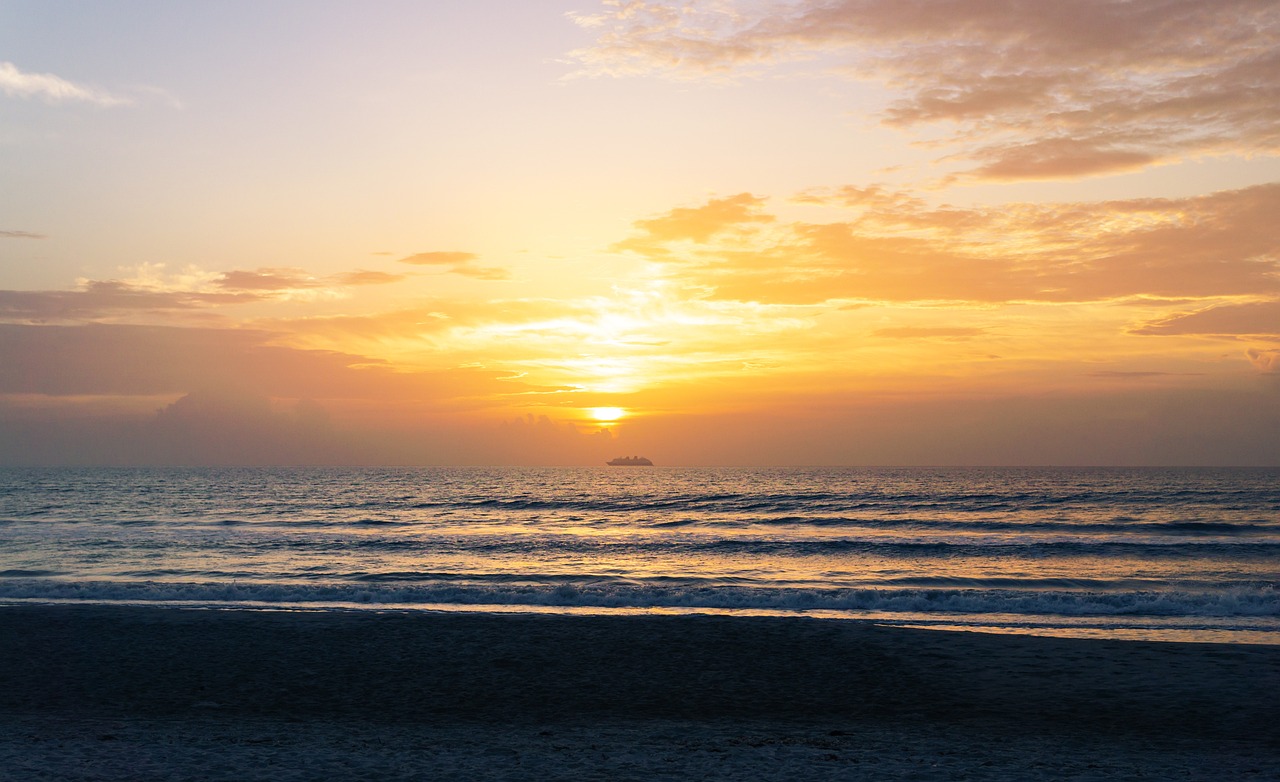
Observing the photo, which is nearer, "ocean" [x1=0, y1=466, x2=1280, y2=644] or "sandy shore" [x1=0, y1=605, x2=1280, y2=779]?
"sandy shore" [x1=0, y1=605, x2=1280, y2=779]

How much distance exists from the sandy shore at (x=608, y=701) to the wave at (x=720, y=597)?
5.06m

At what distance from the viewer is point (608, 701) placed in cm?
1304

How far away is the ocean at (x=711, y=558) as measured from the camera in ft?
77.1

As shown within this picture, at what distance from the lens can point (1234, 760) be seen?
999 cm

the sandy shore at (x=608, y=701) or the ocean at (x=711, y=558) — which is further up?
the sandy shore at (x=608, y=701)

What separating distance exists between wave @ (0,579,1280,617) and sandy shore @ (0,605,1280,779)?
5.06 metres

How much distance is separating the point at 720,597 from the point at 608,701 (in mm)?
12056

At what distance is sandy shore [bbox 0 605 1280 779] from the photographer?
9.75 metres

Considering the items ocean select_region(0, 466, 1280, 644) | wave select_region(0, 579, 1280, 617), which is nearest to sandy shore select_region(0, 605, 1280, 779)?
ocean select_region(0, 466, 1280, 644)

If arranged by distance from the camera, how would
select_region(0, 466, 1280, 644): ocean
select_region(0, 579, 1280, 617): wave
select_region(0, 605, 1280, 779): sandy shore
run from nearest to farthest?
1. select_region(0, 605, 1280, 779): sandy shore
2. select_region(0, 579, 1280, 617): wave
3. select_region(0, 466, 1280, 644): ocean

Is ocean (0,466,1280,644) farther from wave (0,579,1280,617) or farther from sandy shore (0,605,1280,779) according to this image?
sandy shore (0,605,1280,779)

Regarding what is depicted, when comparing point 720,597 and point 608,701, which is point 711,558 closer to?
point 720,597

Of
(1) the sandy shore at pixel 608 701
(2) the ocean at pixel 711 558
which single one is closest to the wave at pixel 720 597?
(2) the ocean at pixel 711 558

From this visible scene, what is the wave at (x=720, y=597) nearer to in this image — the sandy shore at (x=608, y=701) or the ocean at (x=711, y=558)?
the ocean at (x=711, y=558)
